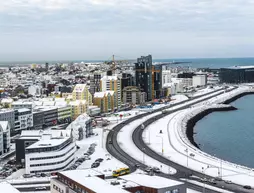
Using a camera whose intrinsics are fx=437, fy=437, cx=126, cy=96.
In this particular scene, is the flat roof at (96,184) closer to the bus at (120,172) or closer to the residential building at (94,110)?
the bus at (120,172)

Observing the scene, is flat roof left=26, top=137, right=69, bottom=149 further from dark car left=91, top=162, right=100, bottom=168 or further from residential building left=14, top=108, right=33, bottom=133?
residential building left=14, top=108, right=33, bottom=133

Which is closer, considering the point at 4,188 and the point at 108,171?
the point at 4,188

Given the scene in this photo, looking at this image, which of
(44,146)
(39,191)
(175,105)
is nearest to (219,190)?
(39,191)

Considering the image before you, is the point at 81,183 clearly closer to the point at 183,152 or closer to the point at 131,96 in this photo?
the point at 183,152

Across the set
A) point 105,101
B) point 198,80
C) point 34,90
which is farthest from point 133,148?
point 198,80

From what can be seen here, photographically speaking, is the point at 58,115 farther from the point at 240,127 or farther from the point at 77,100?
the point at 240,127

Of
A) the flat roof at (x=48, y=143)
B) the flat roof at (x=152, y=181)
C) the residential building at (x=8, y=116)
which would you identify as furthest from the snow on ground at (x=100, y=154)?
the residential building at (x=8, y=116)
